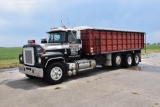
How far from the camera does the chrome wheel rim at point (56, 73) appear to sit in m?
10.0

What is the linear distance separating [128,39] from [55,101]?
31.9 ft

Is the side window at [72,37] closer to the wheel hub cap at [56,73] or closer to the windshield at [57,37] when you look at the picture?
the windshield at [57,37]

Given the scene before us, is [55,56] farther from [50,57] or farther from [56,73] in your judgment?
[56,73]

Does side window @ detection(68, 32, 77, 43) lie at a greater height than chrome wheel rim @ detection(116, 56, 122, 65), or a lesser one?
greater

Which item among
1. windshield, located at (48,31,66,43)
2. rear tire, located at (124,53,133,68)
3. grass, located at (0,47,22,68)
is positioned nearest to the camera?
windshield, located at (48,31,66,43)

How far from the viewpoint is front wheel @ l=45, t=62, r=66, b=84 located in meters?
9.84

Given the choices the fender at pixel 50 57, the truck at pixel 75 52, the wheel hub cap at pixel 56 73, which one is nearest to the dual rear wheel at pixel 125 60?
the truck at pixel 75 52

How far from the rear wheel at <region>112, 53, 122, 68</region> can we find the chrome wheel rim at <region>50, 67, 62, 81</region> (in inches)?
204

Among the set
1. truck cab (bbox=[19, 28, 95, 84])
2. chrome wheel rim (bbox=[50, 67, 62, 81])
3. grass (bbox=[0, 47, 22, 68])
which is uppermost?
truck cab (bbox=[19, 28, 95, 84])

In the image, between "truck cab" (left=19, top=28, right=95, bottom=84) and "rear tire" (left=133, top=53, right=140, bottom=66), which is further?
"rear tire" (left=133, top=53, right=140, bottom=66)

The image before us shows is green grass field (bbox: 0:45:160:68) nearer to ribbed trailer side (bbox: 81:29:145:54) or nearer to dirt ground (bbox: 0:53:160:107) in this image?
ribbed trailer side (bbox: 81:29:145:54)

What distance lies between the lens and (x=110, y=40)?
13.7 metres

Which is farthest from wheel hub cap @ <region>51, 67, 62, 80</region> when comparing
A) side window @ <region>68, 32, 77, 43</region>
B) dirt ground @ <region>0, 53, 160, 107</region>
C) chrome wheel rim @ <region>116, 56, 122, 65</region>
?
chrome wheel rim @ <region>116, 56, 122, 65</region>

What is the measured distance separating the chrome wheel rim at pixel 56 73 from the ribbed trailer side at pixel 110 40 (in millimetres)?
2602
